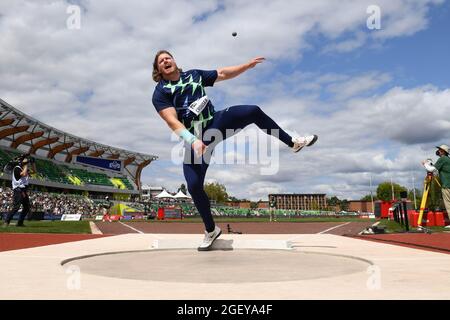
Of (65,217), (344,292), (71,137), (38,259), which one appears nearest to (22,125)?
(71,137)

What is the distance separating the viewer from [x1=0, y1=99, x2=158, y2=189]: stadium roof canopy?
44.8 metres

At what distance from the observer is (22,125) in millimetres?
49500

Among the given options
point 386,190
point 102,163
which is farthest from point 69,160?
point 386,190

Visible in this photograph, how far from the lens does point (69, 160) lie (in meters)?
69.1

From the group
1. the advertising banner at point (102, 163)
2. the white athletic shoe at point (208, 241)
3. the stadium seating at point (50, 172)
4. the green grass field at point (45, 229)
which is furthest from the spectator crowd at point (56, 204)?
the white athletic shoe at point (208, 241)

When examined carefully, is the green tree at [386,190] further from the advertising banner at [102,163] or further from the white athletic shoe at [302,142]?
the white athletic shoe at [302,142]

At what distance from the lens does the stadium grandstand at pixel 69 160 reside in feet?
161

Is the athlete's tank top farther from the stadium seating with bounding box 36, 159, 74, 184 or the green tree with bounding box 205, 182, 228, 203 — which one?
the green tree with bounding box 205, 182, 228, 203

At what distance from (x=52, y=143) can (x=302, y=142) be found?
199ft

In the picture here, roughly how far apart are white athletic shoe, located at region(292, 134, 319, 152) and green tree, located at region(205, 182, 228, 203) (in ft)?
407

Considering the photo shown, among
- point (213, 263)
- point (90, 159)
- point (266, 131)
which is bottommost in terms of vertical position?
point (213, 263)
